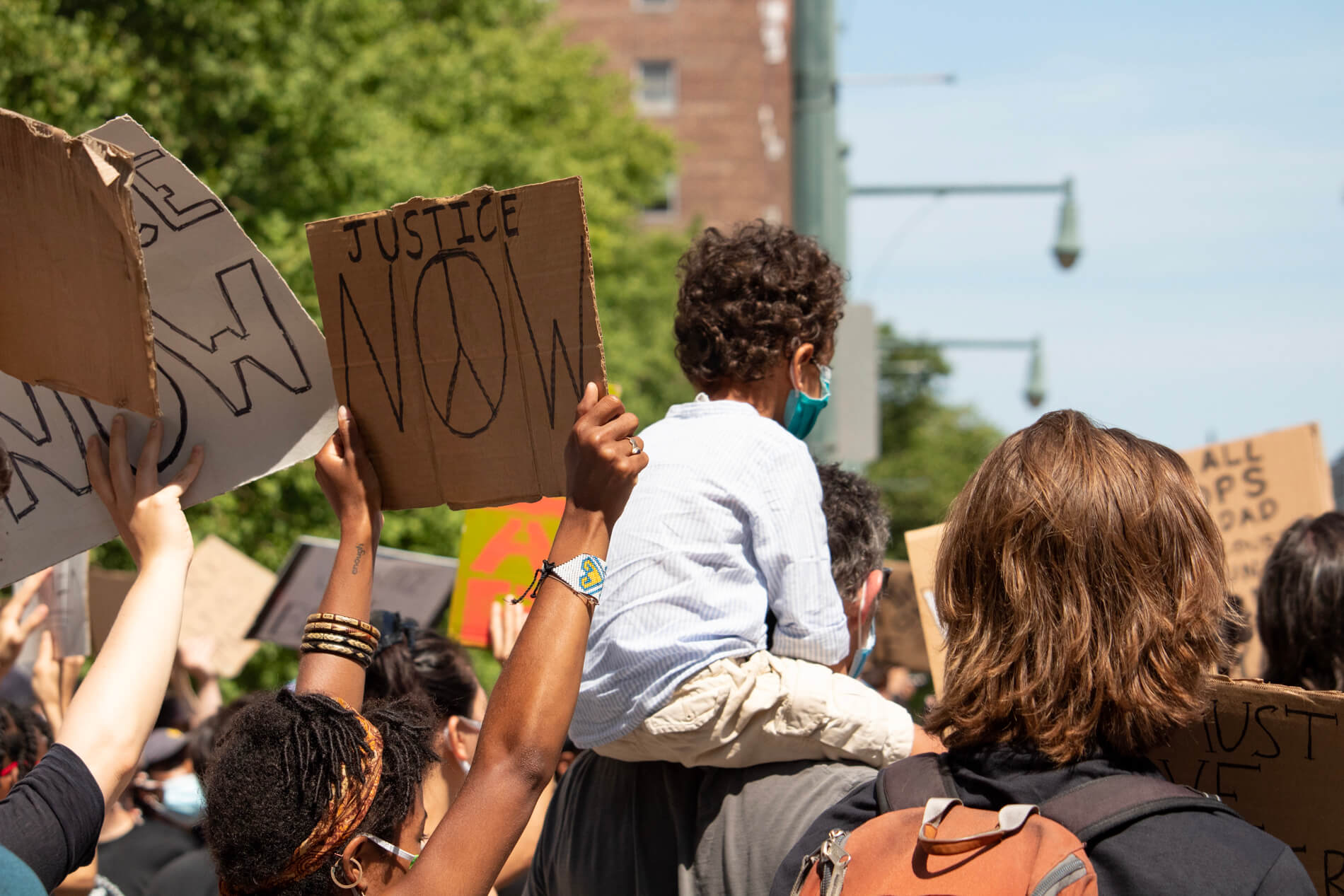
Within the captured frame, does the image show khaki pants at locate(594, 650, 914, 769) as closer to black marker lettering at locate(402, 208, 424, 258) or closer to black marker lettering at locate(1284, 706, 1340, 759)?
black marker lettering at locate(1284, 706, 1340, 759)

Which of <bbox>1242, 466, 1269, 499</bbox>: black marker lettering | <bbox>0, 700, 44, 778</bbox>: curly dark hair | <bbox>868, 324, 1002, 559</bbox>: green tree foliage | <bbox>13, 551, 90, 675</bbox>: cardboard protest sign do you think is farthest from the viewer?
<bbox>868, 324, 1002, 559</bbox>: green tree foliage

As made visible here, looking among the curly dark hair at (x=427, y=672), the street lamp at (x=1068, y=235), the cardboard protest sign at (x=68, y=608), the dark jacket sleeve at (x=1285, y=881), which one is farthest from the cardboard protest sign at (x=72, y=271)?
the street lamp at (x=1068, y=235)

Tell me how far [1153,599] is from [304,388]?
1400 mm

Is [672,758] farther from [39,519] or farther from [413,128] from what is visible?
[413,128]

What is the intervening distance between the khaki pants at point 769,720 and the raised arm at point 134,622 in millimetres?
888

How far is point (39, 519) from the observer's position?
2.17 meters

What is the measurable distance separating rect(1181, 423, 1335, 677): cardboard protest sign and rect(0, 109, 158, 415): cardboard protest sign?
139 inches

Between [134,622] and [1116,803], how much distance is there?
4.45 ft

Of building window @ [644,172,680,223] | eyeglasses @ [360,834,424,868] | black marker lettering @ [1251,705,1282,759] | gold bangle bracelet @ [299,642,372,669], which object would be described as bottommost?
building window @ [644,172,680,223]

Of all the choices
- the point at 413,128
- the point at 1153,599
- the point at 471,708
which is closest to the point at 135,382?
the point at 1153,599

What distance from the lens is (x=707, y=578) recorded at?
2.48 metres

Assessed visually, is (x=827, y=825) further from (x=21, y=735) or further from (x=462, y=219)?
(x=21, y=735)

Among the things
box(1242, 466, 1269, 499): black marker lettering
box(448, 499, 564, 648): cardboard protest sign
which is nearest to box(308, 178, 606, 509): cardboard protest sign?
box(448, 499, 564, 648): cardboard protest sign

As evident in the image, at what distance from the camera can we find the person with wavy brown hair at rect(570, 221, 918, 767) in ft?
7.87
